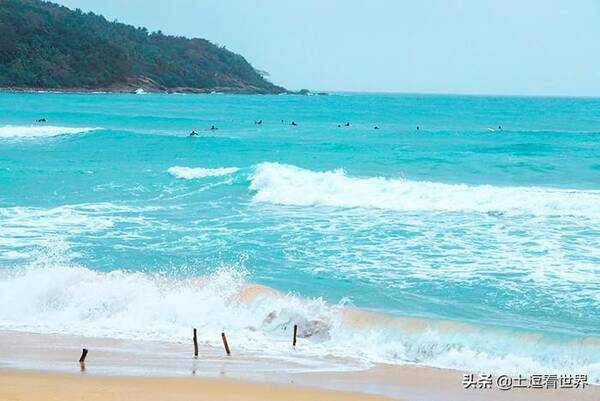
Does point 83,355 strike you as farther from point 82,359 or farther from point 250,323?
point 250,323

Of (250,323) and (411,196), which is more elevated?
(411,196)

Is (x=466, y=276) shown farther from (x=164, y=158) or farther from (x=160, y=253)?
(x=164, y=158)

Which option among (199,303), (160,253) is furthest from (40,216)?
(199,303)

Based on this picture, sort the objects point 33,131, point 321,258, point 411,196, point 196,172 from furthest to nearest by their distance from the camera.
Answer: point 33,131
point 196,172
point 411,196
point 321,258

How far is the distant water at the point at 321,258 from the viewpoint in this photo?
11.8 m

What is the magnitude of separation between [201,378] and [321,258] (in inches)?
273

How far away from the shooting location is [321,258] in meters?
16.3

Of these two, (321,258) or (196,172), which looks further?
(196,172)

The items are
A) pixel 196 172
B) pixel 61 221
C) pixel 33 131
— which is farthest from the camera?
pixel 33 131

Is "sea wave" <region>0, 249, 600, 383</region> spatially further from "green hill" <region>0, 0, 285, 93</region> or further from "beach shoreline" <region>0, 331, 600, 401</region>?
"green hill" <region>0, 0, 285, 93</region>

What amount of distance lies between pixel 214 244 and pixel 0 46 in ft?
382

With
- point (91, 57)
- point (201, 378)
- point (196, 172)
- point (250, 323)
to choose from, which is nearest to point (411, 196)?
point (196, 172)

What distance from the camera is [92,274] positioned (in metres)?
14.5

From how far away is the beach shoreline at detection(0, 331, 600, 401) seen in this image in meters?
8.98
